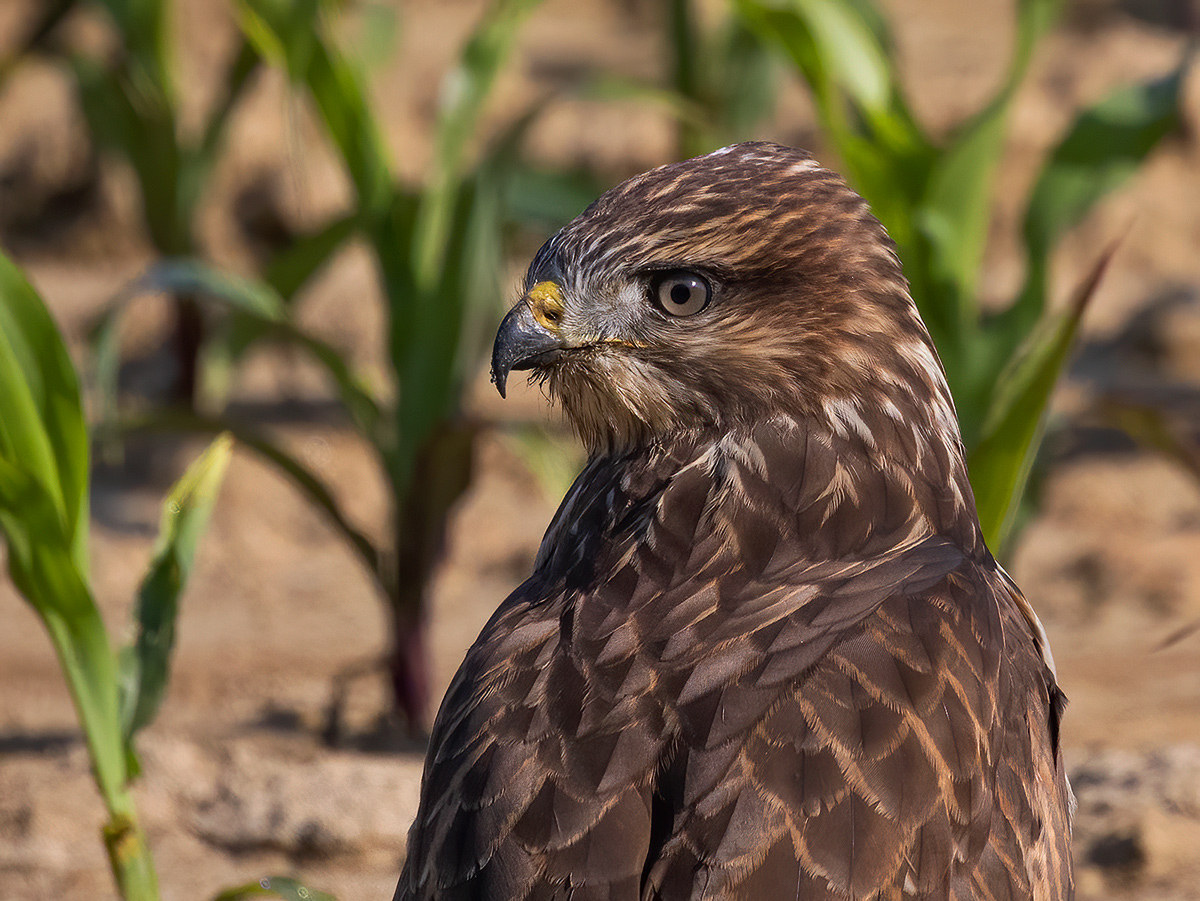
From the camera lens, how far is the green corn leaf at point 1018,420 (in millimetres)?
3186

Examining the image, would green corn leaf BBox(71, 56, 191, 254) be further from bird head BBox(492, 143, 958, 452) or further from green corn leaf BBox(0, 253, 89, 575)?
bird head BBox(492, 143, 958, 452)

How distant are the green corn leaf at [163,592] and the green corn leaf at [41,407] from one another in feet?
0.48

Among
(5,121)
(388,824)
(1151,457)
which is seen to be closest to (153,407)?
(5,121)

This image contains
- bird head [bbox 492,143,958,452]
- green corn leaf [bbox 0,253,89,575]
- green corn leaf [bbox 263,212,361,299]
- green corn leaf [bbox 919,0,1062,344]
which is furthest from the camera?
green corn leaf [bbox 263,212,361,299]

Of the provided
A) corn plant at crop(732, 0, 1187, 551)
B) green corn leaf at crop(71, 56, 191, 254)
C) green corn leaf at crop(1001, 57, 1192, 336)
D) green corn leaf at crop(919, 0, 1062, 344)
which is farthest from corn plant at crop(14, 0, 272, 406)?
green corn leaf at crop(1001, 57, 1192, 336)

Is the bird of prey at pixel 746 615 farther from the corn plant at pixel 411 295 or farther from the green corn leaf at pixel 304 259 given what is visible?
the green corn leaf at pixel 304 259

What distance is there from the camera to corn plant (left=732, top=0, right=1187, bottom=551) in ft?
12.8

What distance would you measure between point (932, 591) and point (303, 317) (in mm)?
6022

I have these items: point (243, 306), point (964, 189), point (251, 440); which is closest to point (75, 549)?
point (251, 440)

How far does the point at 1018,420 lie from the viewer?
3248 millimetres

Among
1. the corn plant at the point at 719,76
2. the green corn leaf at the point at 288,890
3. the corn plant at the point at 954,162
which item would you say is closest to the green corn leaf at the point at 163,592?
the green corn leaf at the point at 288,890

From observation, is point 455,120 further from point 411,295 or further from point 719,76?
point 719,76

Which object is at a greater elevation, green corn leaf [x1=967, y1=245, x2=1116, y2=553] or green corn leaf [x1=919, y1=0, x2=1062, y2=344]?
green corn leaf [x1=919, y1=0, x2=1062, y2=344]

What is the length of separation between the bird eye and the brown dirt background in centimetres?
133
